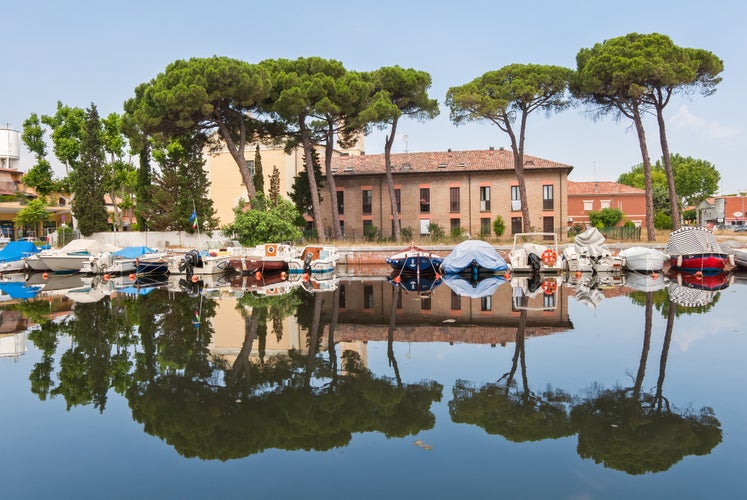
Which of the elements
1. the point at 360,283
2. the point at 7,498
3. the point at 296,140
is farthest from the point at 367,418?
the point at 296,140

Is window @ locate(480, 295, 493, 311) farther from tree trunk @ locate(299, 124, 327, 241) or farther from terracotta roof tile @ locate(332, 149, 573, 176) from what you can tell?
terracotta roof tile @ locate(332, 149, 573, 176)

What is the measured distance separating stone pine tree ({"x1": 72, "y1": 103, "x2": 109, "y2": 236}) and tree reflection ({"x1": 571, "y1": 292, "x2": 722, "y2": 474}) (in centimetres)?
3940

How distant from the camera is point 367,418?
6.23m

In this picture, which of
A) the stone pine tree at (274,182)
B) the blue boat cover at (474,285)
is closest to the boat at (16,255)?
the stone pine tree at (274,182)

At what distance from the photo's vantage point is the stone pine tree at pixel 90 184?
3944cm

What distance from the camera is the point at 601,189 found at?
203 ft

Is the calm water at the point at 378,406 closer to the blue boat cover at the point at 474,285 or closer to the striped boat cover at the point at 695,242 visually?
the blue boat cover at the point at 474,285

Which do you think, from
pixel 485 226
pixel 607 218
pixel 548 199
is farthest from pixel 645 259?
pixel 607 218

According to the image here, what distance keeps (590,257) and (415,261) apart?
7.83m

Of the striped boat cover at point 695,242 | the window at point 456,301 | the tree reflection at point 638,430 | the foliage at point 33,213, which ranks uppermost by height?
the foliage at point 33,213

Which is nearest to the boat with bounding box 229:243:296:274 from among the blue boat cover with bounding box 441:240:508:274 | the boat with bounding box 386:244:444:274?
the boat with bounding box 386:244:444:274

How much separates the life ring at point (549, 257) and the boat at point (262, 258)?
11305 mm

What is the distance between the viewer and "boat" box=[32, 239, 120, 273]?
28.7 metres

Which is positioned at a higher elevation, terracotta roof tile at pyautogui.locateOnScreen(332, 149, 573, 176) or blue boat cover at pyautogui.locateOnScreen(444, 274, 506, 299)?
terracotta roof tile at pyautogui.locateOnScreen(332, 149, 573, 176)
